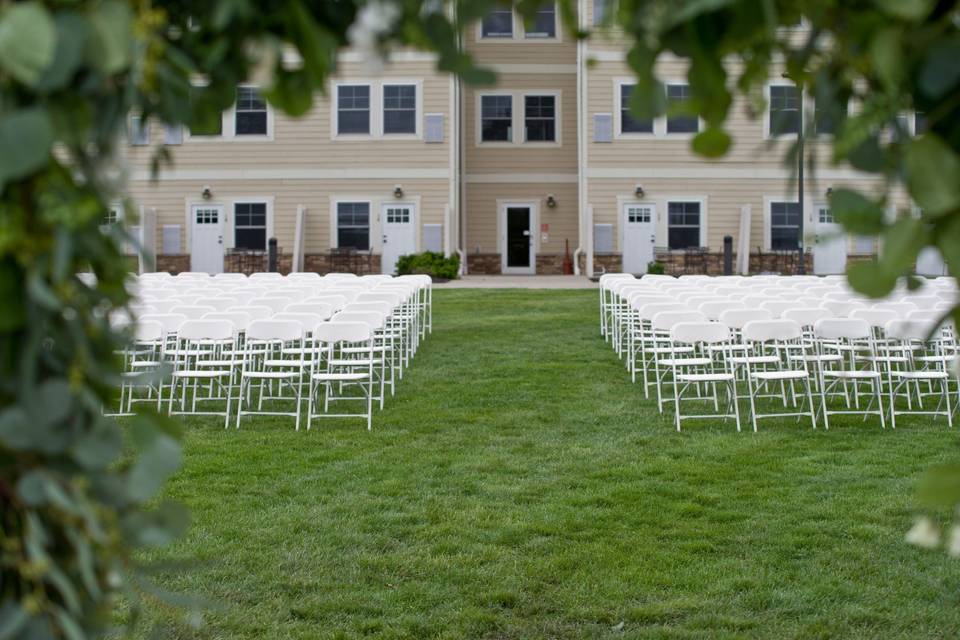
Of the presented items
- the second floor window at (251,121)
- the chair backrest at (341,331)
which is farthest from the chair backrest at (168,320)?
the second floor window at (251,121)

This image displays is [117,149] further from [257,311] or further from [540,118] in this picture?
[540,118]

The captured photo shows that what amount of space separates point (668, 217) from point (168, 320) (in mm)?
20280

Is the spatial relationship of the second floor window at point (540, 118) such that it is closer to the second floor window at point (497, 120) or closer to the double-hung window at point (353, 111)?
the second floor window at point (497, 120)

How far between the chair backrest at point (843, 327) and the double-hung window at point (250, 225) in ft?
70.0

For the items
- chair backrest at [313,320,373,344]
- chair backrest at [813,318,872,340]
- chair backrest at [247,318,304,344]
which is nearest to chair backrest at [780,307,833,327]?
chair backrest at [813,318,872,340]

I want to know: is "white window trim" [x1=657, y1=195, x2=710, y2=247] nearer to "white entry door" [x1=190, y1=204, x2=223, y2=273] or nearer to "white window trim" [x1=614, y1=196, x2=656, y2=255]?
"white window trim" [x1=614, y1=196, x2=656, y2=255]

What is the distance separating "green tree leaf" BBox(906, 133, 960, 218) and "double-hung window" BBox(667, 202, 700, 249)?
2766 centimetres

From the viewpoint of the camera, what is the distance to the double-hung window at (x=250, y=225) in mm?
28719

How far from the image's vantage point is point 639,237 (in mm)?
28359

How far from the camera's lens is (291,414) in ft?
30.5

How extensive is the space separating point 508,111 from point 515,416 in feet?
71.8

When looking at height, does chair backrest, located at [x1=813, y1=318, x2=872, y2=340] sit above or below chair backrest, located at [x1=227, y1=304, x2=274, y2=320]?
below

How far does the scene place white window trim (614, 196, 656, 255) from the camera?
2838cm

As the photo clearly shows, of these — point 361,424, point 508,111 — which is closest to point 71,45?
point 361,424
